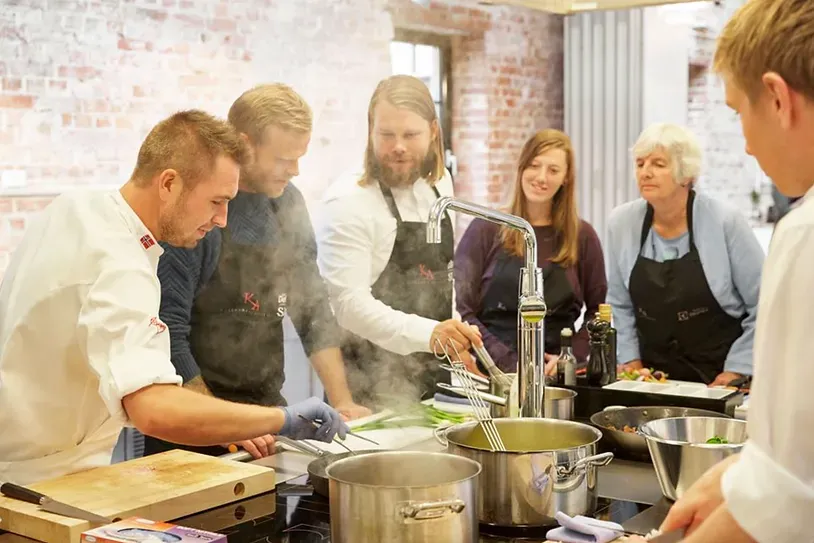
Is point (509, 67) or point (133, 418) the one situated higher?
point (509, 67)

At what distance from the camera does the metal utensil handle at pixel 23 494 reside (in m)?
1.61

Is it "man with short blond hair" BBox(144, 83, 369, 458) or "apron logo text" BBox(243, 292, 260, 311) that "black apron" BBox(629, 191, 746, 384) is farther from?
"apron logo text" BBox(243, 292, 260, 311)

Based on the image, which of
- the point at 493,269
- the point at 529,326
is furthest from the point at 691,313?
the point at 529,326

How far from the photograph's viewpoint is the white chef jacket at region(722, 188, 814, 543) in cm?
103

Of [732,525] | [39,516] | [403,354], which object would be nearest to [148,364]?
[39,516]

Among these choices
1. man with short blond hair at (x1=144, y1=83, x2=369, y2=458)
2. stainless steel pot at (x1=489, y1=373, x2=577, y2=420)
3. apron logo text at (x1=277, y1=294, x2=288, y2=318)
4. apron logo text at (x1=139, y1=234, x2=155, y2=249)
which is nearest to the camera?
apron logo text at (x1=139, y1=234, x2=155, y2=249)

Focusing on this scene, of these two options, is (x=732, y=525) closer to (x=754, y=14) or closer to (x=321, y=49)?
(x=754, y=14)

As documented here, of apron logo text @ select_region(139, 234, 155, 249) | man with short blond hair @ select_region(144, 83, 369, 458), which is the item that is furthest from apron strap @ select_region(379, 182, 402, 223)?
apron logo text @ select_region(139, 234, 155, 249)

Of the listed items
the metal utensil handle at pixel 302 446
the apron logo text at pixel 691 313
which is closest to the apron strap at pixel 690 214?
the apron logo text at pixel 691 313

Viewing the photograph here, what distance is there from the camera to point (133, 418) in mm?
1766

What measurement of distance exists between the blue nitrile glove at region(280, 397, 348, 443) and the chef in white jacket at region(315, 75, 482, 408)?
99 cm

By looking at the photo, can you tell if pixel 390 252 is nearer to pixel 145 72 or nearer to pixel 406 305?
pixel 406 305

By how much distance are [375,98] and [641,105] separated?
2.88 meters

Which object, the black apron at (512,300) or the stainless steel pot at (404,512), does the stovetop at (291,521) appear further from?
the black apron at (512,300)
